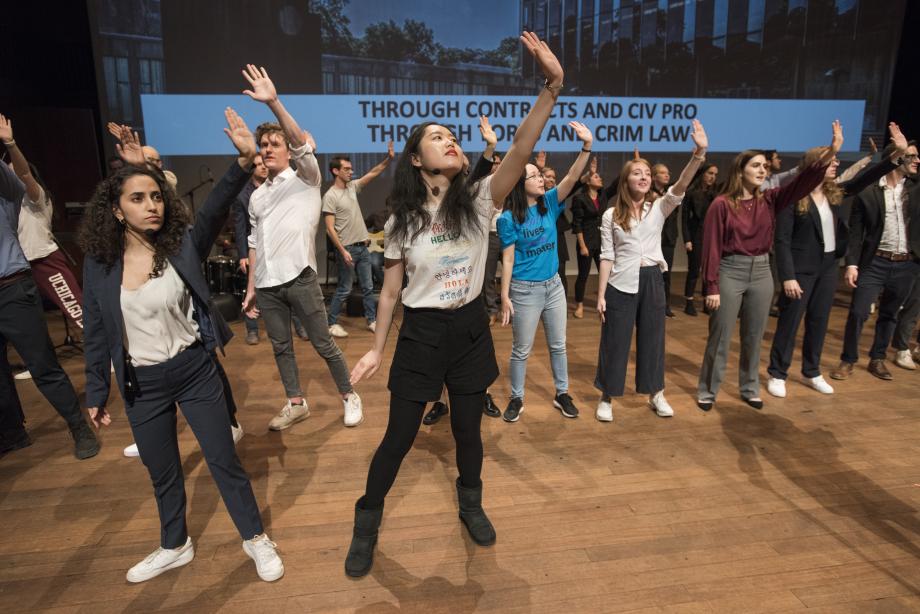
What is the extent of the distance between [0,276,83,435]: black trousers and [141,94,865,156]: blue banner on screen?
4194 mm

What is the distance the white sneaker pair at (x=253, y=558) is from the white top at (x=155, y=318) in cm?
82

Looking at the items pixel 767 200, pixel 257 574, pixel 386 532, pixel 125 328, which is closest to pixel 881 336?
pixel 767 200

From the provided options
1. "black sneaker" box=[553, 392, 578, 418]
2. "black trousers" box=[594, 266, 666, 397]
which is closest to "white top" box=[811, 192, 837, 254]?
"black trousers" box=[594, 266, 666, 397]

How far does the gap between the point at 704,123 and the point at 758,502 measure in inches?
250

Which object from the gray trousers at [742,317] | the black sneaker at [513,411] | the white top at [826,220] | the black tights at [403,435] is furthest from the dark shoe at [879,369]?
the black tights at [403,435]

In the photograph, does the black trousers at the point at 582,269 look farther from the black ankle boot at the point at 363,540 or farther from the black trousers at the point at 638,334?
the black ankle boot at the point at 363,540

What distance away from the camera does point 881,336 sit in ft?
14.9

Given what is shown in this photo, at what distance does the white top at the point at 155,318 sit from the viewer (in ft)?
6.77

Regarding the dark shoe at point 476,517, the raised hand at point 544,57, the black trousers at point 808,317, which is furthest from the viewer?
the black trousers at point 808,317

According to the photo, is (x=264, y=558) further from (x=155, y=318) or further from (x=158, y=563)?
(x=155, y=318)

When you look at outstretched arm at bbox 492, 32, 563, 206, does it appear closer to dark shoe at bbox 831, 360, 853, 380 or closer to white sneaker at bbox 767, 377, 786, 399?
white sneaker at bbox 767, 377, 786, 399

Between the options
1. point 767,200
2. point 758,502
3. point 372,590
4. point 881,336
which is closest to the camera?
point 372,590

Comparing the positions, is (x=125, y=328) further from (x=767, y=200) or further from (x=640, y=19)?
(x=640, y=19)

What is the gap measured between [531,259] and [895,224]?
294 cm
